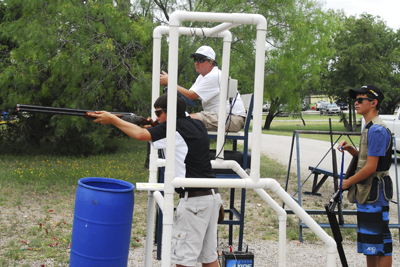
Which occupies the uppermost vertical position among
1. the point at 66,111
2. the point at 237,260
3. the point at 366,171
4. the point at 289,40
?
the point at 289,40

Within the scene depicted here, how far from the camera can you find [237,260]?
363 cm

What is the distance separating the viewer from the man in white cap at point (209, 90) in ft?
13.2

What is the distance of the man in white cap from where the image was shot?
13.2ft

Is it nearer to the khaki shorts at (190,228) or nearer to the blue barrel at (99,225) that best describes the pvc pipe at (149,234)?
the blue barrel at (99,225)

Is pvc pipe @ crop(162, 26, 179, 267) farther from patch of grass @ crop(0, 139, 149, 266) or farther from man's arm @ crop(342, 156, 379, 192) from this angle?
patch of grass @ crop(0, 139, 149, 266)

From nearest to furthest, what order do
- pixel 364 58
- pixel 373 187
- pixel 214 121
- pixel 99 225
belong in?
pixel 99 225 → pixel 373 187 → pixel 214 121 → pixel 364 58

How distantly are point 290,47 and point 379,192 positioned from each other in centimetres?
750

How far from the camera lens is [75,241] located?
3137mm

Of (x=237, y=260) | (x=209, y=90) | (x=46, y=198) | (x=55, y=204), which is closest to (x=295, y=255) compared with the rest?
(x=237, y=260)

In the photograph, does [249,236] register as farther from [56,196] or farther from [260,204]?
[56,196]

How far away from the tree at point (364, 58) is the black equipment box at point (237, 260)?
25310 mm

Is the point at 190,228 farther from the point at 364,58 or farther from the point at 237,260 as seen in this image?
the point at 364,58

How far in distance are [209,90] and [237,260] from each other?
5.63ft

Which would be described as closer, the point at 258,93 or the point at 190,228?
the point at 258,93
